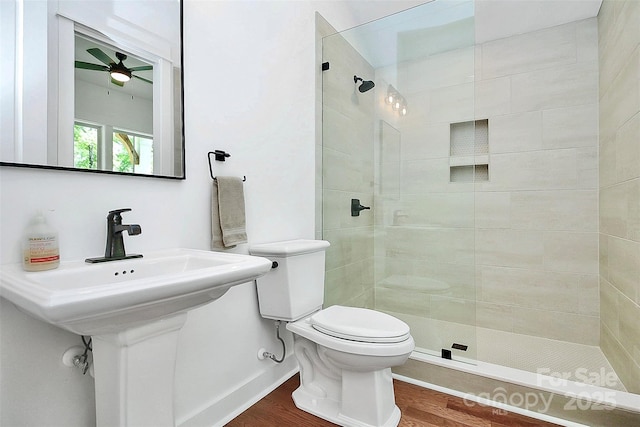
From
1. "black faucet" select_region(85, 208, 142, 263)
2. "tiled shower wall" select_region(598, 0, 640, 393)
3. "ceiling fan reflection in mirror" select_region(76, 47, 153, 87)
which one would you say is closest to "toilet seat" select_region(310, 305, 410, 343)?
"black faucet" select_region(85, 208, 142, 263)

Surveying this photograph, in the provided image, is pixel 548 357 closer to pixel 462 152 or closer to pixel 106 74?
pixel 462 152

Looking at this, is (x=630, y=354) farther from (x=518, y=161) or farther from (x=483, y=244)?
(x=518, y=161)

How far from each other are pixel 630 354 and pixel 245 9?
2647 mm

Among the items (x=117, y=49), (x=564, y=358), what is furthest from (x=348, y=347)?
(x=564, y=358)

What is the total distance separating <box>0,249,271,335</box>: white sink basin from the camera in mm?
638

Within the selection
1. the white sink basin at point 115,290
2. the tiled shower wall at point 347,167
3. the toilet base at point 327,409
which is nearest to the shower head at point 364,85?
the tiled shower wall at point 347,167

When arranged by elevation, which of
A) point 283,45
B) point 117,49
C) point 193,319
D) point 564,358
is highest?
point 283,45

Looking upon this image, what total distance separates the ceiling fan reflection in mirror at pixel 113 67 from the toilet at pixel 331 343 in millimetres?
894

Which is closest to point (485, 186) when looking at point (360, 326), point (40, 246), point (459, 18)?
point (459, 18)

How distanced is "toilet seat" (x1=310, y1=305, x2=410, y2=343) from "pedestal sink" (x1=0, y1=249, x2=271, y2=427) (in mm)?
639

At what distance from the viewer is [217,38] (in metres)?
1.49

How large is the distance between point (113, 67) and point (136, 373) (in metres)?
1.01

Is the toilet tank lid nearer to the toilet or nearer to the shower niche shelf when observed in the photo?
the toilet

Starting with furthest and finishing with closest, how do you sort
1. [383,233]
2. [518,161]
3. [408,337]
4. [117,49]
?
[518,161]
[383,233]
[408,337]
[117,49]
